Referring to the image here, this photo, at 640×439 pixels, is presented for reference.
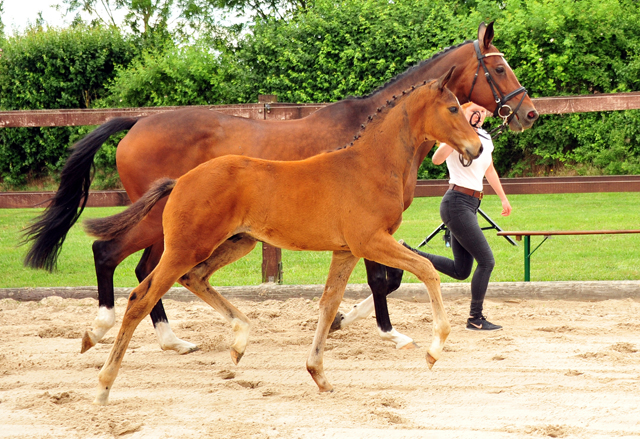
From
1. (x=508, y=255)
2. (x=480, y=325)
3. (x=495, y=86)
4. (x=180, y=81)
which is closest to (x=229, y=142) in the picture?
(x=495, y=86)

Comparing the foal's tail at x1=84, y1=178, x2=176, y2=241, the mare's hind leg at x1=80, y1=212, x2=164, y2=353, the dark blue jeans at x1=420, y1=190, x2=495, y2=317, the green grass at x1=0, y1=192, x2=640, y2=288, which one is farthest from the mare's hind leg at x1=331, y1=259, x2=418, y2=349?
the green grass at x1=0, y1=192, x2=640, y2=288

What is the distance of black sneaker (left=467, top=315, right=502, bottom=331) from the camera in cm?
500

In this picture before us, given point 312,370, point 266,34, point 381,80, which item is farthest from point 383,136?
point 266,34

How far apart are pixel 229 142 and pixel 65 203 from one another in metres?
1.57

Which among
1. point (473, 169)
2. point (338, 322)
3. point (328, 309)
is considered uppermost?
point (473, 169)

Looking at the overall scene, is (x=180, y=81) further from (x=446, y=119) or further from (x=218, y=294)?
(x=446, y=119)

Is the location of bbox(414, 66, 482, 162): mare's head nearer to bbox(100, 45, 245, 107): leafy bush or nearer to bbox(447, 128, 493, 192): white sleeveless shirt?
bbox(447, 128, 493, 192): white sleeveless shirt

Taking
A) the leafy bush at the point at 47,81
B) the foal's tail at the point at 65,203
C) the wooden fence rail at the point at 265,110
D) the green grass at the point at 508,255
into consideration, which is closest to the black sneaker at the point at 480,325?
the green grass at the point at 508,255

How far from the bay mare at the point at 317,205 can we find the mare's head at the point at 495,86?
56.6 inches

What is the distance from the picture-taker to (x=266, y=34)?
584 inches

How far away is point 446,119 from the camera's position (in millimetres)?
3590

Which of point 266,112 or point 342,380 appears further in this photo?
point 266,112

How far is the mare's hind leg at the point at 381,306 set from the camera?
4.66 m

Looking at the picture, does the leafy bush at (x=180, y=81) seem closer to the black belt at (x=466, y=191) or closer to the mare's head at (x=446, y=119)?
the black belt at (x=466, y=191)
